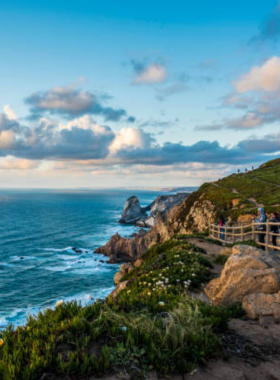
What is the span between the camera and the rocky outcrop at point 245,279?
25.1ft

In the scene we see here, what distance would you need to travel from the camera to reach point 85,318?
4984mm

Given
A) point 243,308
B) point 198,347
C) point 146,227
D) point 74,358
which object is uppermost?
point 74,358

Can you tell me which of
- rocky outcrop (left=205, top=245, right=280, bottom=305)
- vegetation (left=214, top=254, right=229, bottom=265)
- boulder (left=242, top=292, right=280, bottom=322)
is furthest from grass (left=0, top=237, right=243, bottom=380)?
vegetation (left=214, top=254, right=229, bottom=265)

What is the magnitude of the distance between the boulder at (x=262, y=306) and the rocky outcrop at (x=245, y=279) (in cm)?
69

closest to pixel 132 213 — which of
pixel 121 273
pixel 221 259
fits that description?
pixel 121 273

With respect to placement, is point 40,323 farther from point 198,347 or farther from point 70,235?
point 70,235

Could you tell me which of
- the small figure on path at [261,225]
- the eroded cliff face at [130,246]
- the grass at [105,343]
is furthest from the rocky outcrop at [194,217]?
the grass at [105,343]

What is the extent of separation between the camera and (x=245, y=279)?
25.6 ft

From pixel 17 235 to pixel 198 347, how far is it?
8485cm

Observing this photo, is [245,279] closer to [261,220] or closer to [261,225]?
[261,220]

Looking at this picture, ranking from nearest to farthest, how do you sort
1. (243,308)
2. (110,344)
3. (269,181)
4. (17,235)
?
(110,344) → (243,308) → (269,181) → (17,235)

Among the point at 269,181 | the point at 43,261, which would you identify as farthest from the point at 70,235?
the point at 269,181

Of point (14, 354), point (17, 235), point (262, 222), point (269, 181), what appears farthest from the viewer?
point (17, 235)

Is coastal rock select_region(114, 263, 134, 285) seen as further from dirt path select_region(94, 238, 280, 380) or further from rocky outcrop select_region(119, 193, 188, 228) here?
rocky outcrop select_region(119, 193, 188, 228)
